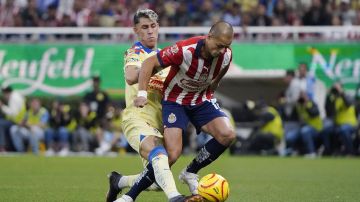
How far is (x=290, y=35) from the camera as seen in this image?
1003 inches

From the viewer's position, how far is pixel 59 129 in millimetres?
25219

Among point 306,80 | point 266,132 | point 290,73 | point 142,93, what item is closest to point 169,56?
point 142,93

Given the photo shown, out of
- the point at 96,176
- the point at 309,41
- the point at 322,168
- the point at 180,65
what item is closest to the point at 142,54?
the point at 180,65

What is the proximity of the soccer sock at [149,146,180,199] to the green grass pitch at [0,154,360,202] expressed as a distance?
1.92 metres

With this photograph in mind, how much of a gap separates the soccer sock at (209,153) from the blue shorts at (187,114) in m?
0.25

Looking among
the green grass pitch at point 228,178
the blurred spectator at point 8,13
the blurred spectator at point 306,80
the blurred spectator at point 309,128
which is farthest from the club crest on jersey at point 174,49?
the blurred spectator at point 8,13

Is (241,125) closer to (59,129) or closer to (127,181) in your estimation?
(59,129)

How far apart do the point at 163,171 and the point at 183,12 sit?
17533 mm

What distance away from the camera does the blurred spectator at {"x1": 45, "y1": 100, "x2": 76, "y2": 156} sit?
25.2m

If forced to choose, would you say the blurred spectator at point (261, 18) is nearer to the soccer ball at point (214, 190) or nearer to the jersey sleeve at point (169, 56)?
the jersey sleeve at point (169, 56)

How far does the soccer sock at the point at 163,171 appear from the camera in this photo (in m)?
8.91

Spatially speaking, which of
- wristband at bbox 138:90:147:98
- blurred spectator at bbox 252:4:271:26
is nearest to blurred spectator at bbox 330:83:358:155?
blurred spectator at bbox 252:4:271:26

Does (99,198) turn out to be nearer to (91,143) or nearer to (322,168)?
(322,168)

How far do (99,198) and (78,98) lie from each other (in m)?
15.3
